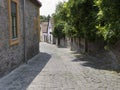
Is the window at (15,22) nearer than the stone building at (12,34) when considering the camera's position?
No

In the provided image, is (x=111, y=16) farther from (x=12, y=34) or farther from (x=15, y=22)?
(x=15, y=22)

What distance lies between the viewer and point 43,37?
2675 inches

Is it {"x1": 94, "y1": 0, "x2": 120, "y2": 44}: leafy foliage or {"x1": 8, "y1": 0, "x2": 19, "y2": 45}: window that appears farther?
{"x1": 8, "y1": 0, "x2": 19, "y2": 45}: window

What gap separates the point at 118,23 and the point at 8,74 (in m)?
5.14

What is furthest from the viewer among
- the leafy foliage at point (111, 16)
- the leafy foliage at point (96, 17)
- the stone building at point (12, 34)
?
the leafy foliage at point (96, 17)

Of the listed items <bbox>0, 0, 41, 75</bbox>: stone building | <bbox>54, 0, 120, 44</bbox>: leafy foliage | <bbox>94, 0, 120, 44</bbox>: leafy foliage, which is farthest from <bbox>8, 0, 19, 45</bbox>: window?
<bbox>94, 0, 120, 44</bbox>: leafy foliage

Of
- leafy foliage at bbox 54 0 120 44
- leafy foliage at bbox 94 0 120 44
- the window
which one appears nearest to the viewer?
leafy foliage at bbox 94 0 120 44

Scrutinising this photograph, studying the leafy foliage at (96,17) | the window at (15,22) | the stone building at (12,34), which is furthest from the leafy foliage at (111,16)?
the window at (15,22)

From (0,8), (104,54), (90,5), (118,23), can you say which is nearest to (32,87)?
(0,8)

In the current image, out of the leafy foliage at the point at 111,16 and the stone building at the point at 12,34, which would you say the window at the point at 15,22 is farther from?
the leafy foliage at the point at 111,16

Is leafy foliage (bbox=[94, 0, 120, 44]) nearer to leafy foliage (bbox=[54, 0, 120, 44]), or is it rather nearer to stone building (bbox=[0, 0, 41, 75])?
leafy foliage (bbox=[54, 0, 120, 44])

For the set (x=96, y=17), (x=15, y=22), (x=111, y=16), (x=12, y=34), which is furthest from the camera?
(x=96, y=17)

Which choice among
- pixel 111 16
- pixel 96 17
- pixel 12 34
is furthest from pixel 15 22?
pixel 96 17

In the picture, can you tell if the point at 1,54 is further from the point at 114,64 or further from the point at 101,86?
the point at 114,64
